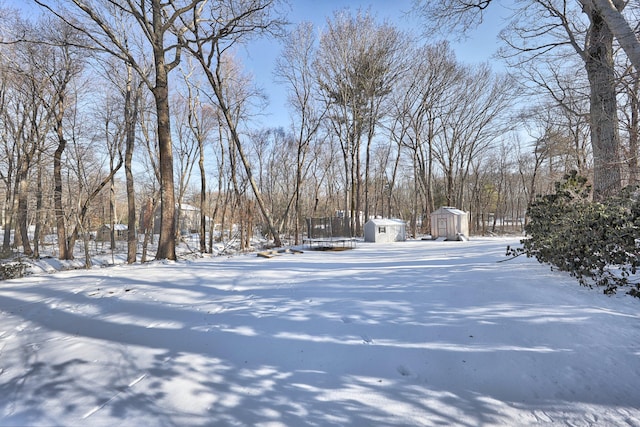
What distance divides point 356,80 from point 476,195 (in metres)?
19.6

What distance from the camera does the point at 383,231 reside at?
54.4 ft

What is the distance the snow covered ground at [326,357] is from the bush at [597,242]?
0.27 m

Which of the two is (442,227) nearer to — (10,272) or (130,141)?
(130,141)

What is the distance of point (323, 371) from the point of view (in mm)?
2168

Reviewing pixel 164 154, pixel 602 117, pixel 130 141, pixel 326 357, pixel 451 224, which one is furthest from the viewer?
pixel 451 224

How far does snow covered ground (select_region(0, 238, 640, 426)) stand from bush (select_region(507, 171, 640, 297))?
265 millimetres

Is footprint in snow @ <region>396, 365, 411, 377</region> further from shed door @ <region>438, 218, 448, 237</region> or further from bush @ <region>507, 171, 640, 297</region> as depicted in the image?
shed door @ <region>438, 218, 448, 237</region>

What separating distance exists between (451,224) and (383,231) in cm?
420

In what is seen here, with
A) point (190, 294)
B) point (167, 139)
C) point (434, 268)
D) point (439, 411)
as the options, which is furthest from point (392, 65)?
point (439, 411)

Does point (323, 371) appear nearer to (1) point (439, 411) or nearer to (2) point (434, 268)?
(1) point (439, 411)

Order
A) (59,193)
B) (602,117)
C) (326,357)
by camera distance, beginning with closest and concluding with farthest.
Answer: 1. (326,357)
2. (602,117)
3. (59,193)

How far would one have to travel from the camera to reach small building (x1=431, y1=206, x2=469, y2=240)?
A: 17078 millimetres

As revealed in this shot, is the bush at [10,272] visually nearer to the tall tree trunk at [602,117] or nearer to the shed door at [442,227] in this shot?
the tall tree trunk at [602,117]

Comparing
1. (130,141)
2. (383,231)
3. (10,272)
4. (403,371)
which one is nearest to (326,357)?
(403,371)
